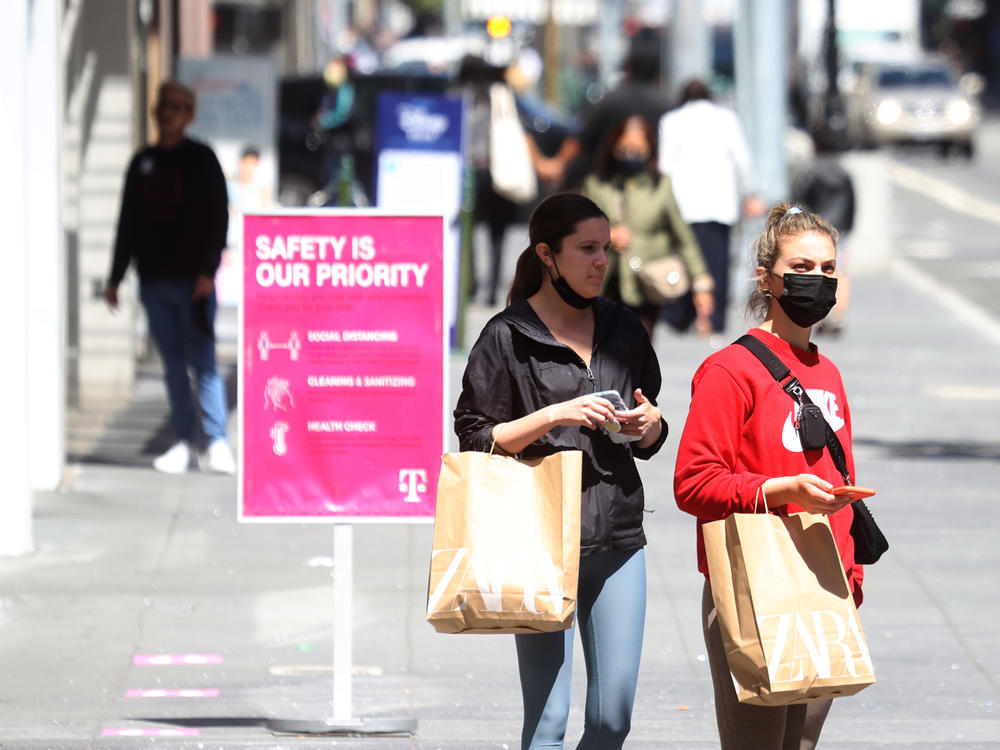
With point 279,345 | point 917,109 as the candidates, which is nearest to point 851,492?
point 279,345

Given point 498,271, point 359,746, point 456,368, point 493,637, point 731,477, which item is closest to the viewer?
point 731,477

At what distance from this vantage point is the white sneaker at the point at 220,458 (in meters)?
10.2

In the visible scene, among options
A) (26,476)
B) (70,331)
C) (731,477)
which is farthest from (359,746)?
(70,331)

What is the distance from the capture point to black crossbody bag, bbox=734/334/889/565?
13.9 feet

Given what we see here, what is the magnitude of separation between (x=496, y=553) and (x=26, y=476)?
432cm

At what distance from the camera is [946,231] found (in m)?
27.7

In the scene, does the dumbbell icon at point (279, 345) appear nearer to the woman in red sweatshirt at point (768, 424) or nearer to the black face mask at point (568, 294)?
the black face mask at point (568, 294)

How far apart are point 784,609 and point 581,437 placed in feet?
2.67

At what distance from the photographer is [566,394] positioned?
15.4 feet

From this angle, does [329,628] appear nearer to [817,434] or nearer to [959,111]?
[817,434]

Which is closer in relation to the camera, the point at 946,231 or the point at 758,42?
the point at 758,42

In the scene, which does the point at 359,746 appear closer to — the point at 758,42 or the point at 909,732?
the point at 909,732

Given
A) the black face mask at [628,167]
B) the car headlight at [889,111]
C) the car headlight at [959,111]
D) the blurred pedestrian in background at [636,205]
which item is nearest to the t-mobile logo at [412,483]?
the blurred pedestrian in background at [636,205]

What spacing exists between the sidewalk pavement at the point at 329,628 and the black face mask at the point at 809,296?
2.05 m
